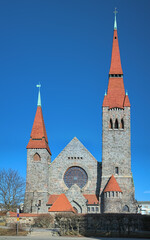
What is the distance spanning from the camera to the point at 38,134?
180ft

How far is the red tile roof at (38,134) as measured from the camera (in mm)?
53656

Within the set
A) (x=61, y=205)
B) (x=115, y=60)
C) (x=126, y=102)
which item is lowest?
(x=61, y=205)

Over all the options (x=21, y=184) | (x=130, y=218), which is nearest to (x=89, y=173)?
(x=21, y=184)

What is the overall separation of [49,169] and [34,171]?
2.48 meters

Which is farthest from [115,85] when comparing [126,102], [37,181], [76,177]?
[37,181]

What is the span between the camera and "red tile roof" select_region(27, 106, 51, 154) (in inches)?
2112

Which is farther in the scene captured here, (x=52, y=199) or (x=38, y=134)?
(x=38, y=134)

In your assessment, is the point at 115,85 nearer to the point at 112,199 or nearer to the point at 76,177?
the point at 76,177

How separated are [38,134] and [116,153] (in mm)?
11801

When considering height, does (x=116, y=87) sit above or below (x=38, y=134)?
above

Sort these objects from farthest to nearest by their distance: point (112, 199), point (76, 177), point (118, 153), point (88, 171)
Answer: point (76, 177) → point (88, 171) → point (118, 153) → point (112, 199)

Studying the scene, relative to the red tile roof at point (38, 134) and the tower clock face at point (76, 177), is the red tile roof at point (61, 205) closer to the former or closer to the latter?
the tower clock face at point (76, 177)

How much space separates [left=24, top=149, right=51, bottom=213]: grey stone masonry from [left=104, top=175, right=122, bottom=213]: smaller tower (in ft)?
27.3

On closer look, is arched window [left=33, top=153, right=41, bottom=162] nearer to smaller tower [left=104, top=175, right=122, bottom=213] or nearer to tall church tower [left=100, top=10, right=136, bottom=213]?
tall church tower [left=100, top=10, right=136, bottom=213]
